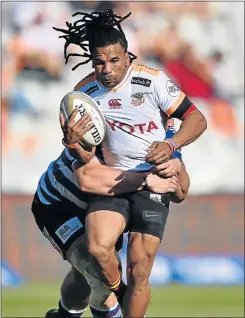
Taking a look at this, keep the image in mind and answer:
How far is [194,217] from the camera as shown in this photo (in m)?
18.5

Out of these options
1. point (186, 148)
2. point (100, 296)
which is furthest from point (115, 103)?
point (186, 148)

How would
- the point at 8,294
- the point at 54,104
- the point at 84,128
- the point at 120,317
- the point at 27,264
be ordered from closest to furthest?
the point at 84,128
the point at 120,317
the point at 8,294
the point at 27,264
the point at 54,104

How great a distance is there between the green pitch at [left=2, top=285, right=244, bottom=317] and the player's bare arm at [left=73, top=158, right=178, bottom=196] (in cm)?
405

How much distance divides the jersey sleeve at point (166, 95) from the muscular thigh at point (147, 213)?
0.75 meters

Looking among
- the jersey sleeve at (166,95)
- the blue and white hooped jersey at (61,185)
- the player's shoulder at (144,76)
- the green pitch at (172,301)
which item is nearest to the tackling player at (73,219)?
the blue and white hooped jersey at (61,185)

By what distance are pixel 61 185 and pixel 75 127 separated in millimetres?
1043

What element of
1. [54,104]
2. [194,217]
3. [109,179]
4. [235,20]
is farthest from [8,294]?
[235,20]

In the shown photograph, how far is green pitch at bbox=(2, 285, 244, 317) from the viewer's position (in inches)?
487

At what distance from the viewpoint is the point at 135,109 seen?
8.16 m

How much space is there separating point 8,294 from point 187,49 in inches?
338

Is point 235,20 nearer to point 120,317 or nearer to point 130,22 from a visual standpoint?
point 130,22

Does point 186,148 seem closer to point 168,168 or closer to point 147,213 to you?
point 147,213

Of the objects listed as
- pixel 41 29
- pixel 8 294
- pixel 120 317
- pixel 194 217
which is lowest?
pixel 120 317

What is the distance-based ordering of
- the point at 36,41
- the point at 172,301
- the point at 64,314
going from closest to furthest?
1. the point at 64,314
2. the point at 172,301
3. the point at 36,41
